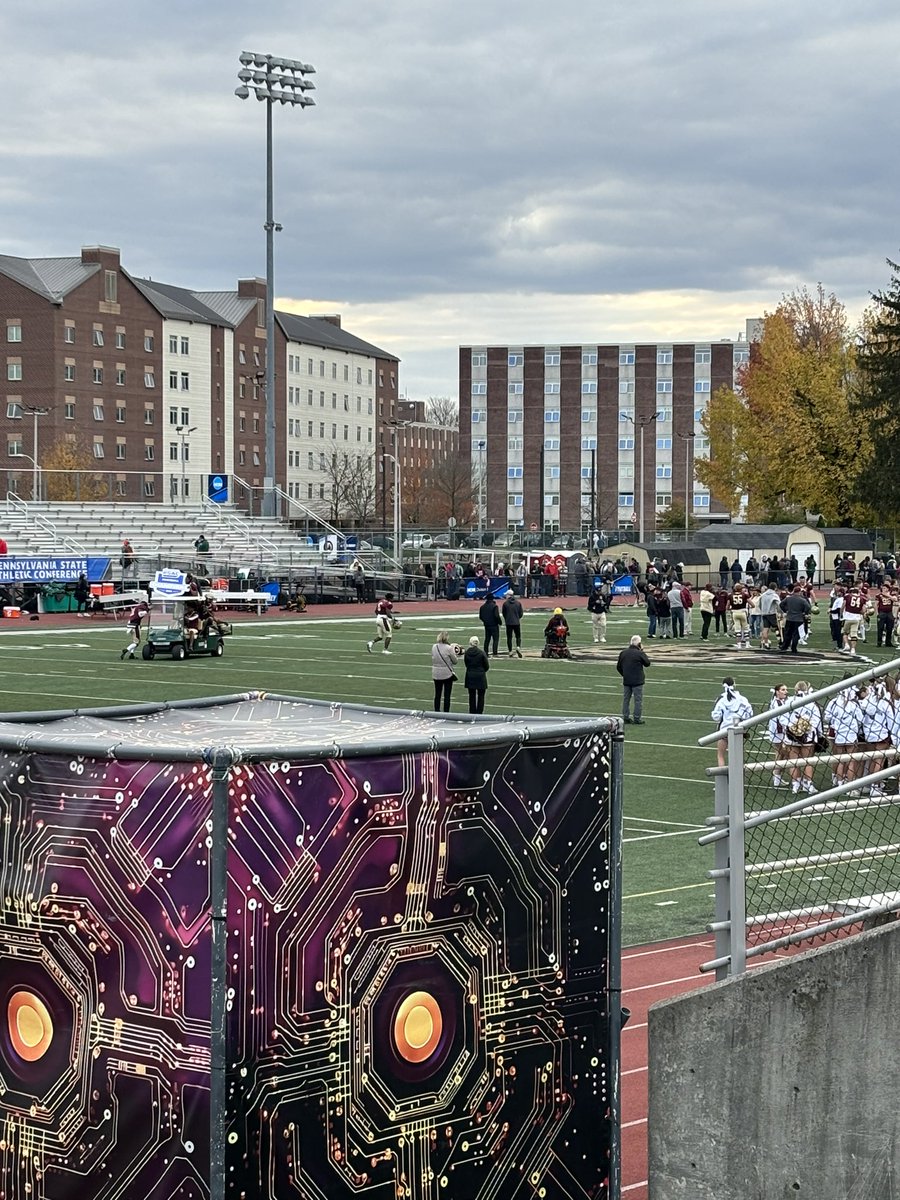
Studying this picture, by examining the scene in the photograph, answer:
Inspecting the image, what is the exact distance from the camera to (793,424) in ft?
217

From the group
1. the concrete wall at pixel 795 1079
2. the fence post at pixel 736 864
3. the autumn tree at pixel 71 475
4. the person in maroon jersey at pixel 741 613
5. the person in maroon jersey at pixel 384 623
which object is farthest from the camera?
the autumn tree at pixel 71 475

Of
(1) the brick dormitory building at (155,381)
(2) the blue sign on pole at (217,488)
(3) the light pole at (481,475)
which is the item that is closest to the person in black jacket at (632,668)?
(2) the blue sign on pole at (217,488)

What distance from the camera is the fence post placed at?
264 inches

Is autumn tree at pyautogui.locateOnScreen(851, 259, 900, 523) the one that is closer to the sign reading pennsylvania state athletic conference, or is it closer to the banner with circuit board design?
the sign reading pennsylvania state athletic conference

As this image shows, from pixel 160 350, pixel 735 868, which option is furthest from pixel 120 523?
pixel 735 868

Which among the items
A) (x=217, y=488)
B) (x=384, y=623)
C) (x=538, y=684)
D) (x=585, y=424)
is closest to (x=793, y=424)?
(x=217, y=488)

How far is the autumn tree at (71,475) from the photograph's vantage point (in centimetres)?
7806

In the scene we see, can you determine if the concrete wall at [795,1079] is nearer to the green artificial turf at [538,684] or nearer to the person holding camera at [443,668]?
the green artificial turf at [538,684]

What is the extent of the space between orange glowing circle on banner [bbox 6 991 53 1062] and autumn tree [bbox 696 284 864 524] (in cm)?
5768

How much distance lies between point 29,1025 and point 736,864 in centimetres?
287

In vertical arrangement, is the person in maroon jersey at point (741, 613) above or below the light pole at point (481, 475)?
below

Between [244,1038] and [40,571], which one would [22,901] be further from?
[40,571]

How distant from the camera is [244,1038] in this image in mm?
5371

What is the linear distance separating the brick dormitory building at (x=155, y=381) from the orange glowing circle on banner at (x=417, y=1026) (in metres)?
70.5
